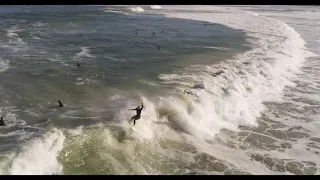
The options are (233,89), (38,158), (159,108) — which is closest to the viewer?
(38,158)

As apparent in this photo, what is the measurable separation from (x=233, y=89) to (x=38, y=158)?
10.7 metres

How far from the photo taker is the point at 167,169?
10.1 m

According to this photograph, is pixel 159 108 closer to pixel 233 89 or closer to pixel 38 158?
pixel 233 89

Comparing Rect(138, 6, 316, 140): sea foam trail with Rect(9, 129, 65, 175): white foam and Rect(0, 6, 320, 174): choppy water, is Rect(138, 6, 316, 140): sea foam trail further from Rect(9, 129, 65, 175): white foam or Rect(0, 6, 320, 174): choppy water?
Rect(9, 129, 65, 175): white foam

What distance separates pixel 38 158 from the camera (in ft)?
32.8

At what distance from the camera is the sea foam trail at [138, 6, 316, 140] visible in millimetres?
13883

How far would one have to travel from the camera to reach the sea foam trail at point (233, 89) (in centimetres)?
1388

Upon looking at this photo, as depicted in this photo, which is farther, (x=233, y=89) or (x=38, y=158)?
(x=233, y=89)

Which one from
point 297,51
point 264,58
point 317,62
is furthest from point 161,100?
point 297,51

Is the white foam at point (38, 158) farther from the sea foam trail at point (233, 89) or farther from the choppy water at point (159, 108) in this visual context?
the sea foam trail at point (233, 89)

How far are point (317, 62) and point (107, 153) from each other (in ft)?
63.8

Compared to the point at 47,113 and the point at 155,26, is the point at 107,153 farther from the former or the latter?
the point at 155,26

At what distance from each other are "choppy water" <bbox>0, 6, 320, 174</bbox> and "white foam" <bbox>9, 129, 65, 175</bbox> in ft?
0.10

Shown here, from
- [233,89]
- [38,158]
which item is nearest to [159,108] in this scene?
[233,89]
